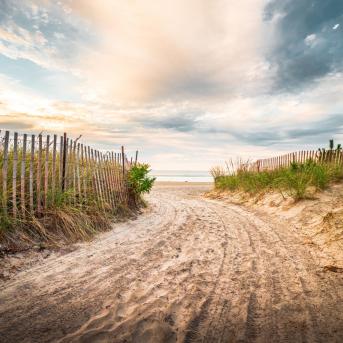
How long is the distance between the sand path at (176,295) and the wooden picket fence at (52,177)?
3.88ft

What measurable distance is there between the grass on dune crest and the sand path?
3.33 meters

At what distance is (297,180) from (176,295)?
6.46 metres

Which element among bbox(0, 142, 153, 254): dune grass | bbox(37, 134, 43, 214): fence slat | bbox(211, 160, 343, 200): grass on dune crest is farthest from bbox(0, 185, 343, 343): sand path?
bbox(211, 160, 343, 200): grass on dune crest

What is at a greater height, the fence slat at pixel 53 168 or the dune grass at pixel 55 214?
the fence slat at pixel 53 168

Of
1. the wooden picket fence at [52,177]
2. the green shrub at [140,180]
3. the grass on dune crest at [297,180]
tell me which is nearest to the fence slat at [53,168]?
the wooden picket fence at [52,177]

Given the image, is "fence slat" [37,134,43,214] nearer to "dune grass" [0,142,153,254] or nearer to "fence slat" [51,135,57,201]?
"dune grass" [0,142,153,254]

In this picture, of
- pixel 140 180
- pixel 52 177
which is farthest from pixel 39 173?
pixel 140 180

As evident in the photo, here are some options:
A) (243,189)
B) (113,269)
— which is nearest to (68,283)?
(113,269)

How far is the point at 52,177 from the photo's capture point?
18.2ft

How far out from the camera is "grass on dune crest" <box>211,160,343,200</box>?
26.4 ft

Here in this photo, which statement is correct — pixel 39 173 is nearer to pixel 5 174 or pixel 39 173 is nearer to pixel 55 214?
pixel 5 174

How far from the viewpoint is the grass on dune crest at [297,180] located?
317 inches

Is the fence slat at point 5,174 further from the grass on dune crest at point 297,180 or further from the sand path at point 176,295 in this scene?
the grass on dune crest at point 297,180

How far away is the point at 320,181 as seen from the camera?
8.20m
